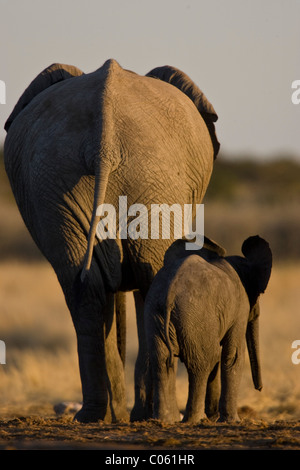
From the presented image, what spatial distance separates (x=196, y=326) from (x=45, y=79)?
1.94 metres

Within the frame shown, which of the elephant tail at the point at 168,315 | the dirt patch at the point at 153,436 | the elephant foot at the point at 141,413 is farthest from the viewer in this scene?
the elephant foot at the point at 141,413

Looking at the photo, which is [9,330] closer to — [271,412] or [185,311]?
[271,412]

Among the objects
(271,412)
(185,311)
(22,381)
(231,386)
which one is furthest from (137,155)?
(22,381)

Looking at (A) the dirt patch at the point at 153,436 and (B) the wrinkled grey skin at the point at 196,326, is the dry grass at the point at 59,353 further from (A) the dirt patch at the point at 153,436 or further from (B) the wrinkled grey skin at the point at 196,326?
(A) the dirt patch at the point at 153,436

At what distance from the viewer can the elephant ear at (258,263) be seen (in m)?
6.19

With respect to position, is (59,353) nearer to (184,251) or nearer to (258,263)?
(258,263)

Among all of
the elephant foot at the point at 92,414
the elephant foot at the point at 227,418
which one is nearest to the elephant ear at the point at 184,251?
the elephant foot at the point at 227,418

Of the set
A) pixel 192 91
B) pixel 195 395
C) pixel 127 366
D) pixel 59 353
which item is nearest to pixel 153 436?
pixel 195 395

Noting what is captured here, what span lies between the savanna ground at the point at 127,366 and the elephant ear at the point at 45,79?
72.1 inches

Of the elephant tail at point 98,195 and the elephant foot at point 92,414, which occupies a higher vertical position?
the elephant tail at point 98,195

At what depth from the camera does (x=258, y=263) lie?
6.25m

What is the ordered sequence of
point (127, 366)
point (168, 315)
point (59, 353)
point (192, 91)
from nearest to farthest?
1. point (168, 315)
2. point (192, 91)
3. point (127, 366)
4. point (59, 353)

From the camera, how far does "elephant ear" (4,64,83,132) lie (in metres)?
6.84

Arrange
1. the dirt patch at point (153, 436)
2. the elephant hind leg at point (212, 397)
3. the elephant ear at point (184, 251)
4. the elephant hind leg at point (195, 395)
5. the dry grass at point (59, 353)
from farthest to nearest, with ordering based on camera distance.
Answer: the dry grass at point (59, 353) → the elephant hind leg at point (212, 397) → the elephant ear at point (184, 251) → the elephant hind leg at point (195, 395) → the dirt patch at point (153, 436)
